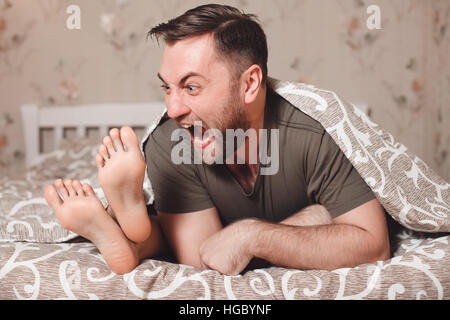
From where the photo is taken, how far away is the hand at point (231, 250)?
34.2 inches

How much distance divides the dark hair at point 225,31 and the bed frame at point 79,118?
Result: 50.0 inches

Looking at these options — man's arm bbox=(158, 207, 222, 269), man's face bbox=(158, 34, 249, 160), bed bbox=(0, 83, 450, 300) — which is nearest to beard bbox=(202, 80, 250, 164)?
man's face bbox=(158, 34, 249, 160)

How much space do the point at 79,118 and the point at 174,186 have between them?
1448 mm

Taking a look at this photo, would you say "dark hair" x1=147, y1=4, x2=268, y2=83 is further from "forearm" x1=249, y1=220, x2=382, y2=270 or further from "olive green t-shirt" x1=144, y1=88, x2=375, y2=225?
"forearm" x1=249, y1=220, x2=382, y2=270

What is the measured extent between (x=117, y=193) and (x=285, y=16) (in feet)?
5.62

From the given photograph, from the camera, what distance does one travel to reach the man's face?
37.3 inches

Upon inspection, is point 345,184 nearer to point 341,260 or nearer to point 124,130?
point 341,260

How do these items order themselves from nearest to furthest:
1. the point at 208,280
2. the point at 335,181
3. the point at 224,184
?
the point at 208,280 → the point at 335,181 → the point at 224,184

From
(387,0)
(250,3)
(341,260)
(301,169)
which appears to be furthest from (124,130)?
(387,0)

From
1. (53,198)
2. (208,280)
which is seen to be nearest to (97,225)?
(53,198)

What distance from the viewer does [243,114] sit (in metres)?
1.04

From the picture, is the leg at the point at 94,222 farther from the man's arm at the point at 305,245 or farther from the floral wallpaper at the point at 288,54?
the floral wallpaper at the point at 288,54

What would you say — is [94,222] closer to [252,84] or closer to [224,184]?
[224,184]

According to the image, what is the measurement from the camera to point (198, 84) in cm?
96
